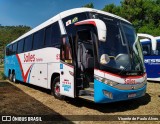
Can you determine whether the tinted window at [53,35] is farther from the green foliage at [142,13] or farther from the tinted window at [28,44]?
the green foliage at [142,13]

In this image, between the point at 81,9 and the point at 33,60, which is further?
the point at 33,60

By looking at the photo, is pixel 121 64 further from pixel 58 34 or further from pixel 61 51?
pixel 58 34

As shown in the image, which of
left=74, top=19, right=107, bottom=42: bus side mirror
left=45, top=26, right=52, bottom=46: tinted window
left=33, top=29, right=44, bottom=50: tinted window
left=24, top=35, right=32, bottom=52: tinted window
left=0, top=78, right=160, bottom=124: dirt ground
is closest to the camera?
left=74, top=19, right=107, bottom=42: bus side mirror

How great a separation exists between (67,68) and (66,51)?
0.61 m

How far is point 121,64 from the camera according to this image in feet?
24.7

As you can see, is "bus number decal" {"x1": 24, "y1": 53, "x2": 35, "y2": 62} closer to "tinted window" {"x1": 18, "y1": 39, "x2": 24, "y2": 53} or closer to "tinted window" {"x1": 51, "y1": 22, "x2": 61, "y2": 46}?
"tinted window" {"x1": 18, "y1": 39, "x2": 24, "y2": 53}

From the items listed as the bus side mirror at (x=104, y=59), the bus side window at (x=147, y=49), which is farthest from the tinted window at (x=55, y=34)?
the bus side window at (x=147, y=49)

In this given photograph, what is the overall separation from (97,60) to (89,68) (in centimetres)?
155

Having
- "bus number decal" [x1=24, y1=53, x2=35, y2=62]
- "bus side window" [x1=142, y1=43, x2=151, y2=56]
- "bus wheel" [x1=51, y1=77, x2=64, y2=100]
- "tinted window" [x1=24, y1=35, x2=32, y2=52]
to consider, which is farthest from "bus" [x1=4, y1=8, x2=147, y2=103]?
"bus side window" [x1=142, y1=43, x2=151, y2=56]

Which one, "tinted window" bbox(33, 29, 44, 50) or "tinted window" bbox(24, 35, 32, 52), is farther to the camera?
"tinted window" bbox(24, 35, 32, 52)

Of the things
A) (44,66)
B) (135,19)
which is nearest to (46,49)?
(44,66)

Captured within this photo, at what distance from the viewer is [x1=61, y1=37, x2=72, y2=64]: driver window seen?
833cm

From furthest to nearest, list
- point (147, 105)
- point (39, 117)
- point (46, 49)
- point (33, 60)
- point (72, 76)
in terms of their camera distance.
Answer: point (33, 60) < point (46, 49) < point (147, 105) < point (72, 76) < point (39, 117)

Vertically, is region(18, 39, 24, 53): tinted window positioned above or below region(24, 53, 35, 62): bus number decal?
above
